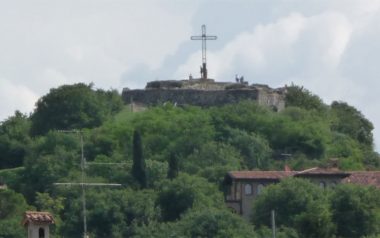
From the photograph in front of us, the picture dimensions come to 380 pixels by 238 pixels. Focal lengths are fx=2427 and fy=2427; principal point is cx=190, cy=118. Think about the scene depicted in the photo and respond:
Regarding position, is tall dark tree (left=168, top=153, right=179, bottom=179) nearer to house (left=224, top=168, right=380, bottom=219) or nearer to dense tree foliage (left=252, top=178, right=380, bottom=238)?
house (left=224, top=168, right=380, bottom=219)

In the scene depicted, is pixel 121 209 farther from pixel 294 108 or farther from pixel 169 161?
pixel 294 108

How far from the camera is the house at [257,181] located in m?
102

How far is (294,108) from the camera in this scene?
407ft

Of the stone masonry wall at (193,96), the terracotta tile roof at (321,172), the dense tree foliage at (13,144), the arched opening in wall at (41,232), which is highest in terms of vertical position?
the stone masonry wall at (193,96)

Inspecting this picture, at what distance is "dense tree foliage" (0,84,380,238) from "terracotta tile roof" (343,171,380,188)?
373 centimetres

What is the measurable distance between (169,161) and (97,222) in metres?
11.2

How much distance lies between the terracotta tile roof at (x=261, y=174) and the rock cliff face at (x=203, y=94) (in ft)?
77.5

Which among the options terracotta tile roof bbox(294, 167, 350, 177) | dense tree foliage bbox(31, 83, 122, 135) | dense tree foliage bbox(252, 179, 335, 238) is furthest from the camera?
dense tree foliage bbox(31, 83, 122, 135)

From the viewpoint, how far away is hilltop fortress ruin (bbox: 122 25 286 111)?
130375 mm

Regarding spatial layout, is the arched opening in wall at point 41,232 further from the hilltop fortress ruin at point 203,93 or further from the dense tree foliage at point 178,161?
the hilltop fortress ruin at point 203,93

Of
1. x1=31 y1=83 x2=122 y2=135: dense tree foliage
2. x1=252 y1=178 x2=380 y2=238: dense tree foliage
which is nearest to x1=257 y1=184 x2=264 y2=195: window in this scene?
x1=252 y1=178 x2=380 y2=238: dense tree foliage

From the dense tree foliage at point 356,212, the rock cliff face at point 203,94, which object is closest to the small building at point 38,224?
the dense tree foliage at point 356,212

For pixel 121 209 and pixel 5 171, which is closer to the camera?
pixel 121 209

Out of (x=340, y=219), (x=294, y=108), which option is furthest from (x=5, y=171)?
(x=340, y=219)
